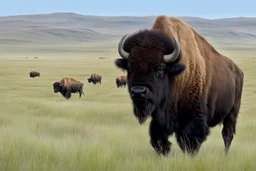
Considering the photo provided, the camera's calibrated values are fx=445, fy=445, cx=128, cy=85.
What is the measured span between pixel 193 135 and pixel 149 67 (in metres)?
1.21

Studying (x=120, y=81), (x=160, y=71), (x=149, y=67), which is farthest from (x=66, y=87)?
(x=149, y=67)

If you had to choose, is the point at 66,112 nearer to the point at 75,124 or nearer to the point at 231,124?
the point at 75,124

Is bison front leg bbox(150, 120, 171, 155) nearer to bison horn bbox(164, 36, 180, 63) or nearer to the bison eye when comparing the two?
the bison eye

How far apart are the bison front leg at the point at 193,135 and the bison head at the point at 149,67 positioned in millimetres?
405

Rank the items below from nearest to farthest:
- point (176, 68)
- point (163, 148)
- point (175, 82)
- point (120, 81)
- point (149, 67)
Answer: point (149, 67), point (176, 68), point (175, 82), point (163, 148), point (120, 81)

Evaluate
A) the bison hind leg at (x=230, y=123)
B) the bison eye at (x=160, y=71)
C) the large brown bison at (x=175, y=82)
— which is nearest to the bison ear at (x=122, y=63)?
the large brown bison at (x=175, y=82)

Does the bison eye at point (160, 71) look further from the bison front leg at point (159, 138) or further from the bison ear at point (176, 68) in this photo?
the bison front leg at point (159, 138)

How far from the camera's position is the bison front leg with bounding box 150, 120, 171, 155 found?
5.76 meters

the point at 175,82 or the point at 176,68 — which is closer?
the point at 176,68

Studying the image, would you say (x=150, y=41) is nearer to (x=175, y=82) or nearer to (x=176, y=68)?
(x=176, y=68)

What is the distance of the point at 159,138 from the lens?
580cm

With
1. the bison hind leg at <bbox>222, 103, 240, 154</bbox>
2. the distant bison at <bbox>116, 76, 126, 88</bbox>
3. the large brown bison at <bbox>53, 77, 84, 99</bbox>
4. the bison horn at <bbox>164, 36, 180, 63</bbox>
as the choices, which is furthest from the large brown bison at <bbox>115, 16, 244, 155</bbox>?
the distant bison at <bbox>116, 76, 126, 88</bbox>

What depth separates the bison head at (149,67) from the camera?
4873 millimetres

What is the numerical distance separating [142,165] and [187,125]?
1488 mm
